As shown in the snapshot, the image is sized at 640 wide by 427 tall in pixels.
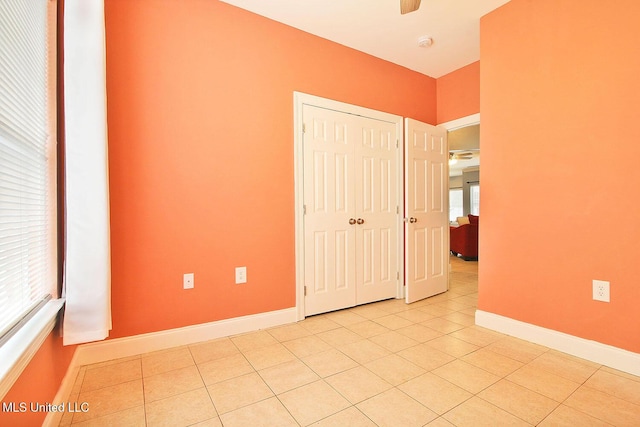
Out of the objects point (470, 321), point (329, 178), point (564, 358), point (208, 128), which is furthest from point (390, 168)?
point (564, 358)

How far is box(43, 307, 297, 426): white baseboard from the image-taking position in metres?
1.83

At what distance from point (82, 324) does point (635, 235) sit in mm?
3356

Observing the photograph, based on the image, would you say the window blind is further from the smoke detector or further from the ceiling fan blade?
the smoke detector

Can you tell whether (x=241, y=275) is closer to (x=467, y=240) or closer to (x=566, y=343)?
(x=566, y=343)

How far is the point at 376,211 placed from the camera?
3.18 meters

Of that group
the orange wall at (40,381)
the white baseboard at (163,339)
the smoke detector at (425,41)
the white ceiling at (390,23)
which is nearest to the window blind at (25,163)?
the orange wall at (40,381)

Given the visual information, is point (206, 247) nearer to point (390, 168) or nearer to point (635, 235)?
point (390, 168)

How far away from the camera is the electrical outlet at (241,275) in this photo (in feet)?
8.01

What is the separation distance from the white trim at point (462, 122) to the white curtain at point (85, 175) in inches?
138

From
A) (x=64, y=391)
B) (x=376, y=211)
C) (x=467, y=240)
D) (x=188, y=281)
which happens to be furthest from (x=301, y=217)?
(x=467, y=240)

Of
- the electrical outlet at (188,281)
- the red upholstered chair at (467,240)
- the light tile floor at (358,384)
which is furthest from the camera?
the red upholstered chair at (467,240)

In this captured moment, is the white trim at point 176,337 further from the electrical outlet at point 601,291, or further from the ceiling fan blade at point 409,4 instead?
the ceiling fan blade at point 409,4

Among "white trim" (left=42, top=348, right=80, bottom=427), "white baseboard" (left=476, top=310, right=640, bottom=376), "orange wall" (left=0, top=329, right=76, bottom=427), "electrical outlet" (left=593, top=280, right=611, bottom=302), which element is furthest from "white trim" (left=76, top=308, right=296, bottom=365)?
"electrical outlet" (left=593, top=280, right=611, bottom=302)

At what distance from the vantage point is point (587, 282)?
200 cm
